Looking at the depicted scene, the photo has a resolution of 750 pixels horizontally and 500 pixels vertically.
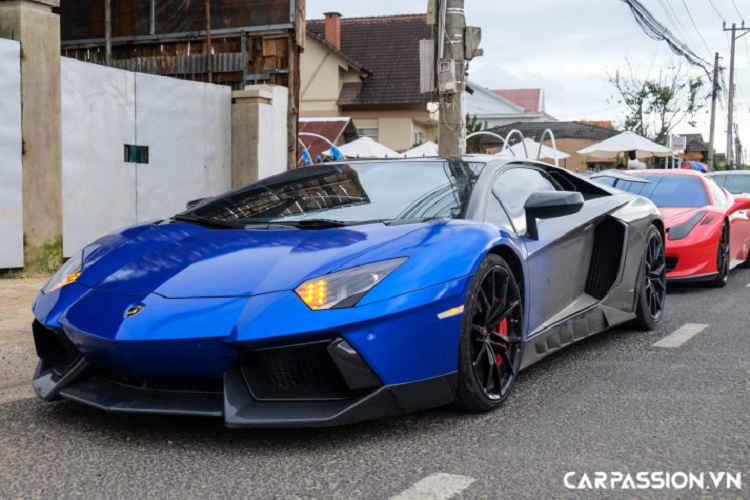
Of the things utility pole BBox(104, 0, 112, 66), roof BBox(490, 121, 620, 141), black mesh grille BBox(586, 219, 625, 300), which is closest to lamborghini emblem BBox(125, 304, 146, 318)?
black mesh grille BBox(586, 219, 625, 300)

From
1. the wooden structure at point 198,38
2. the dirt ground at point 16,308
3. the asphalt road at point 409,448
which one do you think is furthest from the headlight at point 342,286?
the wooden structure at point 198,38

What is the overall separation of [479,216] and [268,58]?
752 centimetres

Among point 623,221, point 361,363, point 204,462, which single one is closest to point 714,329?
point 623,221

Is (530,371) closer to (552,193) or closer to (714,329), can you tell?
(552,193)

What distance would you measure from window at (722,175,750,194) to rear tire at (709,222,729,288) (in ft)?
15.8

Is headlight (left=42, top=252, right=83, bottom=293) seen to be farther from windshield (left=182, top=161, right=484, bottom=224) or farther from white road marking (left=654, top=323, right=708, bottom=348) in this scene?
white road marking (left=654, top=323, right=708, bottom=348)

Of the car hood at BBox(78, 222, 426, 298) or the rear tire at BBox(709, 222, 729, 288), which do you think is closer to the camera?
the car hood at BBox(78, 222, 426, 298)

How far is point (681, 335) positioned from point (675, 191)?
3.55 metres

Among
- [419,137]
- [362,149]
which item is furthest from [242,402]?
[419,137]

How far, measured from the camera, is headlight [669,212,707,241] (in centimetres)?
809

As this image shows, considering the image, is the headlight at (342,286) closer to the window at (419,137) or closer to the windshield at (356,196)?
the windshield at (356,196)

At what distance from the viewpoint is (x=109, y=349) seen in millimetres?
3150
